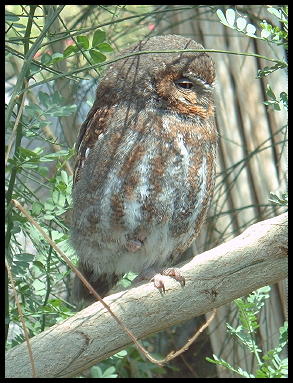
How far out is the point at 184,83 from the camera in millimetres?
2406

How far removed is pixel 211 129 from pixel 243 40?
54.2 inches

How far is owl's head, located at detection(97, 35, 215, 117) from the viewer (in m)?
2.37

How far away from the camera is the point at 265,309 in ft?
11.9

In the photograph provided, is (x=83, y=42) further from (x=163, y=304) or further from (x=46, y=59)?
(x=163, y=304)

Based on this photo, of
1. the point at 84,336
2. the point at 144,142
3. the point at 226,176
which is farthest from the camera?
the point at 226,176

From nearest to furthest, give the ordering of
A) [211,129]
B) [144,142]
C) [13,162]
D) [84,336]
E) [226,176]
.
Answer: [84,336] → [13,162] → [144,142] → [211,129] → [226,176]

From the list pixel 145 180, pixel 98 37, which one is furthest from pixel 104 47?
pixel 145 180

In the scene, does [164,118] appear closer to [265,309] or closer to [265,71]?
[265,71]

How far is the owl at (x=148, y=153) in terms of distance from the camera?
7.73 feet

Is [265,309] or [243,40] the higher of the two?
[243,40]

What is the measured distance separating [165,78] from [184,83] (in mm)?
77

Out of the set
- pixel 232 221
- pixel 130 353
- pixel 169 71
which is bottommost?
pixel 130 353

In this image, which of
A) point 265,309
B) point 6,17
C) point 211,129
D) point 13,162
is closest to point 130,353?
point 265,309
